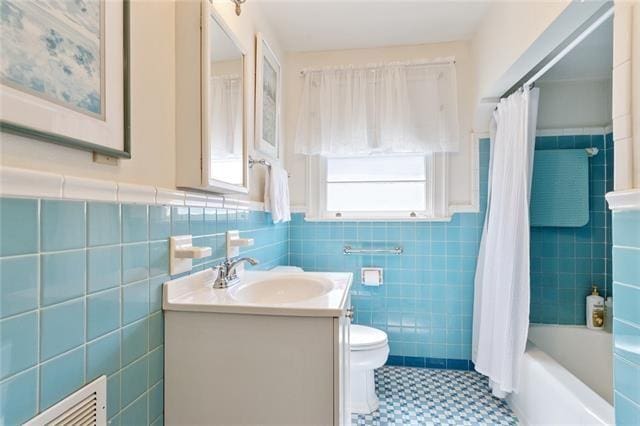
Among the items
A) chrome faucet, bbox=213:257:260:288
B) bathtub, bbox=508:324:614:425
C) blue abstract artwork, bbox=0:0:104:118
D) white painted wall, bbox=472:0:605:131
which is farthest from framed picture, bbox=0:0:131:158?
bathtub, bbox=508:324:614:425

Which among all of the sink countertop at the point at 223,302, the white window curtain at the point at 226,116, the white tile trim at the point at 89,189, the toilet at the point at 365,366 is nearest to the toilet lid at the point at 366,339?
the toilet at the point at 365,366

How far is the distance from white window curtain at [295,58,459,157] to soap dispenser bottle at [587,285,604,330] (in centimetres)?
140

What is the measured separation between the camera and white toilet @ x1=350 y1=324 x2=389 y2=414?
1.90 m

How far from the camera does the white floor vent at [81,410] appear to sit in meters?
0.70

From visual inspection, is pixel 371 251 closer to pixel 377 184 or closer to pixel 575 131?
pixel 377 184

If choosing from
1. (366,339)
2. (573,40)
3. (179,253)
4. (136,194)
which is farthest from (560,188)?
(136,194)

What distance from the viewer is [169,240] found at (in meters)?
1.12

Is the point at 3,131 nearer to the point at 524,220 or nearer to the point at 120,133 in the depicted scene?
the point at 120,133

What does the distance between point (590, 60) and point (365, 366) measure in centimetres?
237

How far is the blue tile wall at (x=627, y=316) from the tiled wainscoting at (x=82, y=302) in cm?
141

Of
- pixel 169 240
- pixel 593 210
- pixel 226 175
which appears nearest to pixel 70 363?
pixel 169 240

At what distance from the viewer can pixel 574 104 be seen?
2432 mm

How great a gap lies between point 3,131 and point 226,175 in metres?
0.83

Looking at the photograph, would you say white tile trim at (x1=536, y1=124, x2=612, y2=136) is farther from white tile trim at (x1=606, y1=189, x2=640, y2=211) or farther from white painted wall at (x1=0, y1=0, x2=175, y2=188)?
white painted wall at (x1=0, y1=0, x2=175, y2=188)
